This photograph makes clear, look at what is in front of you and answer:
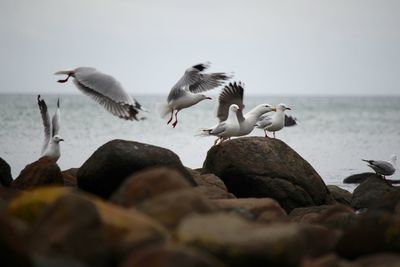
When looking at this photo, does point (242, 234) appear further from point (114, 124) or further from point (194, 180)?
point (114, 124)

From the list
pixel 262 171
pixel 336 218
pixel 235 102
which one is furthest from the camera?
pixel 235 102

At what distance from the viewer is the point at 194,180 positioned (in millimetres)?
10109

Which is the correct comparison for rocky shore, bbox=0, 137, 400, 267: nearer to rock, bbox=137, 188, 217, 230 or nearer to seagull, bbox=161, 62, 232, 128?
rock, bbox=137, 188, 217, 230

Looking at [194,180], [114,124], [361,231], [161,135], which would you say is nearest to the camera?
[361,231]

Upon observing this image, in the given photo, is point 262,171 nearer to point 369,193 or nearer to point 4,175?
point 369,193

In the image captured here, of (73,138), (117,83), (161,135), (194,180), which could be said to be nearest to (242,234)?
(194,180)

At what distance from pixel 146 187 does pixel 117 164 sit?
8.02 ft

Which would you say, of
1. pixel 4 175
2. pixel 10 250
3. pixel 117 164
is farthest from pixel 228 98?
pixel 10 250

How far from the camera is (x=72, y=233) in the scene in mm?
5758

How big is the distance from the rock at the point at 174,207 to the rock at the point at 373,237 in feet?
4.05

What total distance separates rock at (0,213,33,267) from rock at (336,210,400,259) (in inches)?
111

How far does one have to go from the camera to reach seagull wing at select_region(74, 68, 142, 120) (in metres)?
11.2

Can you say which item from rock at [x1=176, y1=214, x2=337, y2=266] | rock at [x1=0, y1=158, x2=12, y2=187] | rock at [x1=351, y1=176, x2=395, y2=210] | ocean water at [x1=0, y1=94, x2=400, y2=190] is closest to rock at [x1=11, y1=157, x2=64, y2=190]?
rock at [x1=0, y1=158, x2=12, y2=187]

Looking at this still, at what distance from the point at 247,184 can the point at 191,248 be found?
5613 millimetres
